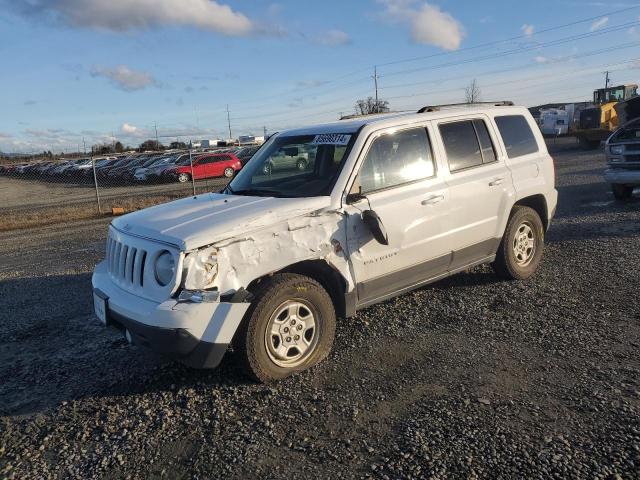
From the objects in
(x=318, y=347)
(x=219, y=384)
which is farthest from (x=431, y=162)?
(x=219, y=384)

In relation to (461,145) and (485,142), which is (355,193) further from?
(485,142)

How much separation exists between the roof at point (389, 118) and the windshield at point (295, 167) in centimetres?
9

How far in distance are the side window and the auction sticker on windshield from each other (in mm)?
242

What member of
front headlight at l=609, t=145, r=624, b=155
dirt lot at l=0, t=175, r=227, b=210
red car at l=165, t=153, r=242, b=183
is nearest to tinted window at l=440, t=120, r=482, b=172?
front headlight at l=609, t=145, r=624, b=155

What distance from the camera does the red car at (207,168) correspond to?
30.6 m

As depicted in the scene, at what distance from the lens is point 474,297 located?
5.50 meters

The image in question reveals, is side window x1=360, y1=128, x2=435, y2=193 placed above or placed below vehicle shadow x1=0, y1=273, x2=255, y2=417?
above

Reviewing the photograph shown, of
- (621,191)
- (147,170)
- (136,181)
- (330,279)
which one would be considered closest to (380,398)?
(330,279)

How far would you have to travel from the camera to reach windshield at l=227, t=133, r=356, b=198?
175 inches

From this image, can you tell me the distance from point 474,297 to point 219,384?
2.86 meters

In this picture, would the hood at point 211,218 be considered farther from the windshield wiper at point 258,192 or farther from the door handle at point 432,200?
the door handle at point 432,200

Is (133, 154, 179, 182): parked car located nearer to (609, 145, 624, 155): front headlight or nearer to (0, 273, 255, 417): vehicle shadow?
(609, 145, 624, 155): front headlight

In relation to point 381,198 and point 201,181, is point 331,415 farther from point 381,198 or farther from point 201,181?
point 201,181

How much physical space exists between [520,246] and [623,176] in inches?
219
